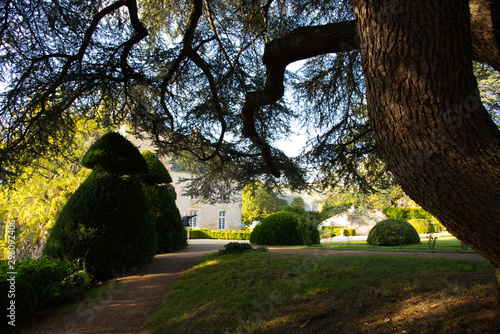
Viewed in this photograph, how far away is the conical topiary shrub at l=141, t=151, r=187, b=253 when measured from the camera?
34.3 ft

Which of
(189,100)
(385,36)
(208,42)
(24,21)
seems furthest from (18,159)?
(385,36)

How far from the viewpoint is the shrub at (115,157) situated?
7.29m

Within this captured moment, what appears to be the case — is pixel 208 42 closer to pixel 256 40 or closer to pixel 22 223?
pixel 256 40

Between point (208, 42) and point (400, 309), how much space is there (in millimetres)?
6271

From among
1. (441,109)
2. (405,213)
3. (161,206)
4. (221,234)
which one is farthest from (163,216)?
(405,213)

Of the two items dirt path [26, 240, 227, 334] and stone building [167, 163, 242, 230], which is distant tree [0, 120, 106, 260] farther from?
stone building [167, 163, 242, 230]

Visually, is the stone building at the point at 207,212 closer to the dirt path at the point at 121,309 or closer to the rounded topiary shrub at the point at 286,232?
the rounded topiary shrub at the point at 286,232

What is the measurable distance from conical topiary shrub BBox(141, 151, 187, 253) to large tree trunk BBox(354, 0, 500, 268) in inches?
369

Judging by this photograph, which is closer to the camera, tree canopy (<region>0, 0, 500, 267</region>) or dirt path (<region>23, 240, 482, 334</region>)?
tree canopy (<region>0, 0, 500, 267</region>)

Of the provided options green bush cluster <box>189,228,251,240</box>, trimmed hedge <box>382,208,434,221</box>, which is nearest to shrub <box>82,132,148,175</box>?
green bush cluster <box>189,228,251,240</box>

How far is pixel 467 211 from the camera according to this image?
202cm

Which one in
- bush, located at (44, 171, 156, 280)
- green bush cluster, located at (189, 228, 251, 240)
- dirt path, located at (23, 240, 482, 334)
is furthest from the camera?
green bush cluster, located at (189, 228, 251, 240)

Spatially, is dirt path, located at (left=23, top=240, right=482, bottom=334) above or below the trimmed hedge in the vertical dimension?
below

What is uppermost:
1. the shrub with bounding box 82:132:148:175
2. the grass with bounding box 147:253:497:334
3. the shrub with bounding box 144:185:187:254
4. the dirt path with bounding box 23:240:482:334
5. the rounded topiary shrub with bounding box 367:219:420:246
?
the shrub with bounding box 82:132:148:175
